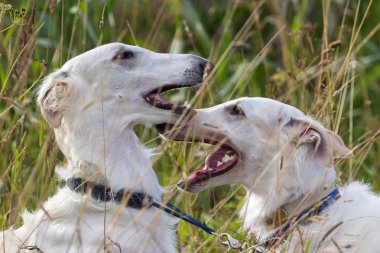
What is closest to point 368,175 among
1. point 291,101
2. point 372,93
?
point 291,101

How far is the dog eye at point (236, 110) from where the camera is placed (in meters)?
5.72

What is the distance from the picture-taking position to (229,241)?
16.7ft

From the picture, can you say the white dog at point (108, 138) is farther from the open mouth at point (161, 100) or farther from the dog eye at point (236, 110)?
the dog eye at point (236, 110)

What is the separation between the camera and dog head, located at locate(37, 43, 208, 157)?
5273 mm

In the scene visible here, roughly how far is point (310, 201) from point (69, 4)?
135 inches

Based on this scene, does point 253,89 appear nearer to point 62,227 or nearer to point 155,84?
point 155,84

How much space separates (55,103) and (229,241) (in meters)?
1.16

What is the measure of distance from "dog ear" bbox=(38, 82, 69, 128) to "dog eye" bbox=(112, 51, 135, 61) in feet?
1.09

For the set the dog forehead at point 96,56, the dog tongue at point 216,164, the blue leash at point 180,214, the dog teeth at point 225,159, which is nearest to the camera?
the blue leash at point 180,214

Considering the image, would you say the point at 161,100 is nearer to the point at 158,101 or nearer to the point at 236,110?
the point at 158,101

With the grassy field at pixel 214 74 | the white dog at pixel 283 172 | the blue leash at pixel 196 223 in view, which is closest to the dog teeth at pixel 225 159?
the white dog at pixel 283 172

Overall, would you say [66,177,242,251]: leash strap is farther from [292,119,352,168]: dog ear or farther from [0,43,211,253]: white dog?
[292,119,352,168]: dog ear

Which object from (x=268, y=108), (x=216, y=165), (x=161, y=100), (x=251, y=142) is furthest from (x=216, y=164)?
(x=161, y=100)

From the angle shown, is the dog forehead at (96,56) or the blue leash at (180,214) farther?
the dog forehead at (96,56)
